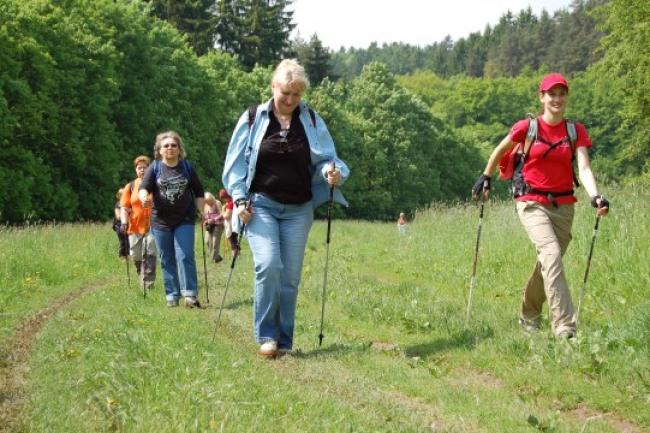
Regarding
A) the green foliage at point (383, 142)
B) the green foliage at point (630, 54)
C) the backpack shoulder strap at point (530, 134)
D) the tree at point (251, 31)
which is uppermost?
the tree at point (251, 31)

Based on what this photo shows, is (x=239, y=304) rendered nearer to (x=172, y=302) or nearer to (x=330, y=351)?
(x=172, y=302)

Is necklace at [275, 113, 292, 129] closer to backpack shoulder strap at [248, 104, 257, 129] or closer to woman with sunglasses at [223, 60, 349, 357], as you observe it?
woman with sunglasses at [223, 60, 349, 357]

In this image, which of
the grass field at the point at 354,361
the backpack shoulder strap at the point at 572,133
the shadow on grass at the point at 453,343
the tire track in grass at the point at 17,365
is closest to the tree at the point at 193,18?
the grass field at the point at 354,361

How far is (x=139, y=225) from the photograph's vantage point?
11.9 m

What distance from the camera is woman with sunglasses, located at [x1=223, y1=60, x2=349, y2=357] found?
22.0 feet

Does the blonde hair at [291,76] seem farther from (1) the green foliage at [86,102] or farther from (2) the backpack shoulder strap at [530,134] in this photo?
(1) the green foliage at [86,102]

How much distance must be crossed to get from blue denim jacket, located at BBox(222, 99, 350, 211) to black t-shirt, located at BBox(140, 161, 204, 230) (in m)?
3.33

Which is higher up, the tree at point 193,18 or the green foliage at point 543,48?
the green foliage at point 543,48

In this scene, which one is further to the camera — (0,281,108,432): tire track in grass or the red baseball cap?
the red baseball cap

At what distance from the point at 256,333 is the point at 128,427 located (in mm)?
2765

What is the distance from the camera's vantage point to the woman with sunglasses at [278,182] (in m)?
6.70

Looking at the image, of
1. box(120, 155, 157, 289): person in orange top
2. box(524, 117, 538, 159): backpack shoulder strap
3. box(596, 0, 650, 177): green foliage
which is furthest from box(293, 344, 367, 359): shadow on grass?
box(596, 0, 650, 177): green foliage

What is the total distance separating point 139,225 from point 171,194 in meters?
2.10

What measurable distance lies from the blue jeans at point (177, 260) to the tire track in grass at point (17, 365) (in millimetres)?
1568
